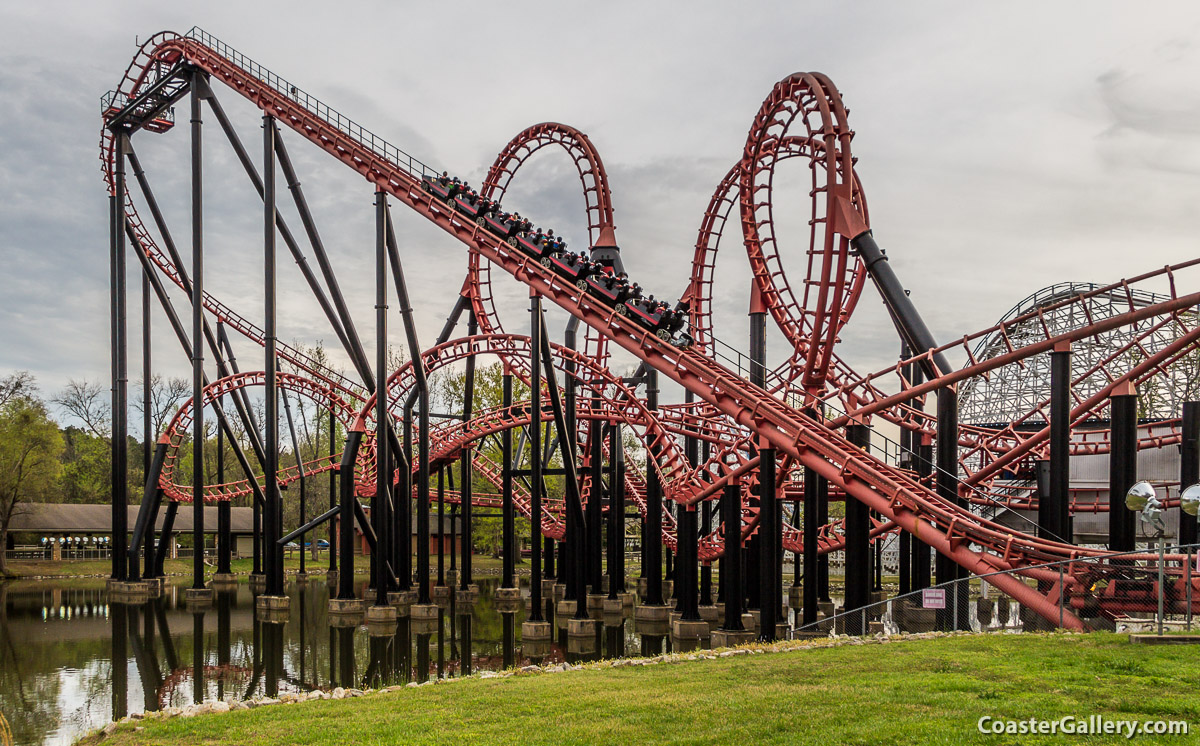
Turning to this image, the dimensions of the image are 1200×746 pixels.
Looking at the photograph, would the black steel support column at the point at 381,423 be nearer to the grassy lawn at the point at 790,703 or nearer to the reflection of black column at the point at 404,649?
the reflection of black column at the point at 404,649

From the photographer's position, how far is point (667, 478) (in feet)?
67.9

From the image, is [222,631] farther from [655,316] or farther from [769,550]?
[769,550]

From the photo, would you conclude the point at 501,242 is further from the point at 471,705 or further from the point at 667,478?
the point at 471,705

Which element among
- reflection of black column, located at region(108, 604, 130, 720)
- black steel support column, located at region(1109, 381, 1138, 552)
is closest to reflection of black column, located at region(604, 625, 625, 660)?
reflection of black column, located at region(108, 604, 130, 720)

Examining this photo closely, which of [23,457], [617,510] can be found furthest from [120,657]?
[23,457]

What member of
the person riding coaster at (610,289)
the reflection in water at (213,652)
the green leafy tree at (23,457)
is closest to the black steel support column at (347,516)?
the reflection in water at (213,652)

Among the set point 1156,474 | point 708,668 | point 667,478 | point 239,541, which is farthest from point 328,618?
point 239,541

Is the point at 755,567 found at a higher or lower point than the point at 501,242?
lower

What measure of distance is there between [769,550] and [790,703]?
8246 mm

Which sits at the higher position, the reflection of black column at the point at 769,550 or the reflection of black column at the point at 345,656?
the reflection of black column at the point at 769,550

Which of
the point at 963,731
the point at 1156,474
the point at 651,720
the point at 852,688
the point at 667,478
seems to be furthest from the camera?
the point at 1156,474

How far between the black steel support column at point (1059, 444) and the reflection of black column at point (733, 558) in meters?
5.31

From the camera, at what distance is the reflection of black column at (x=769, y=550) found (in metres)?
15.9

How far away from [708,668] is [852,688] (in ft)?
7.83
